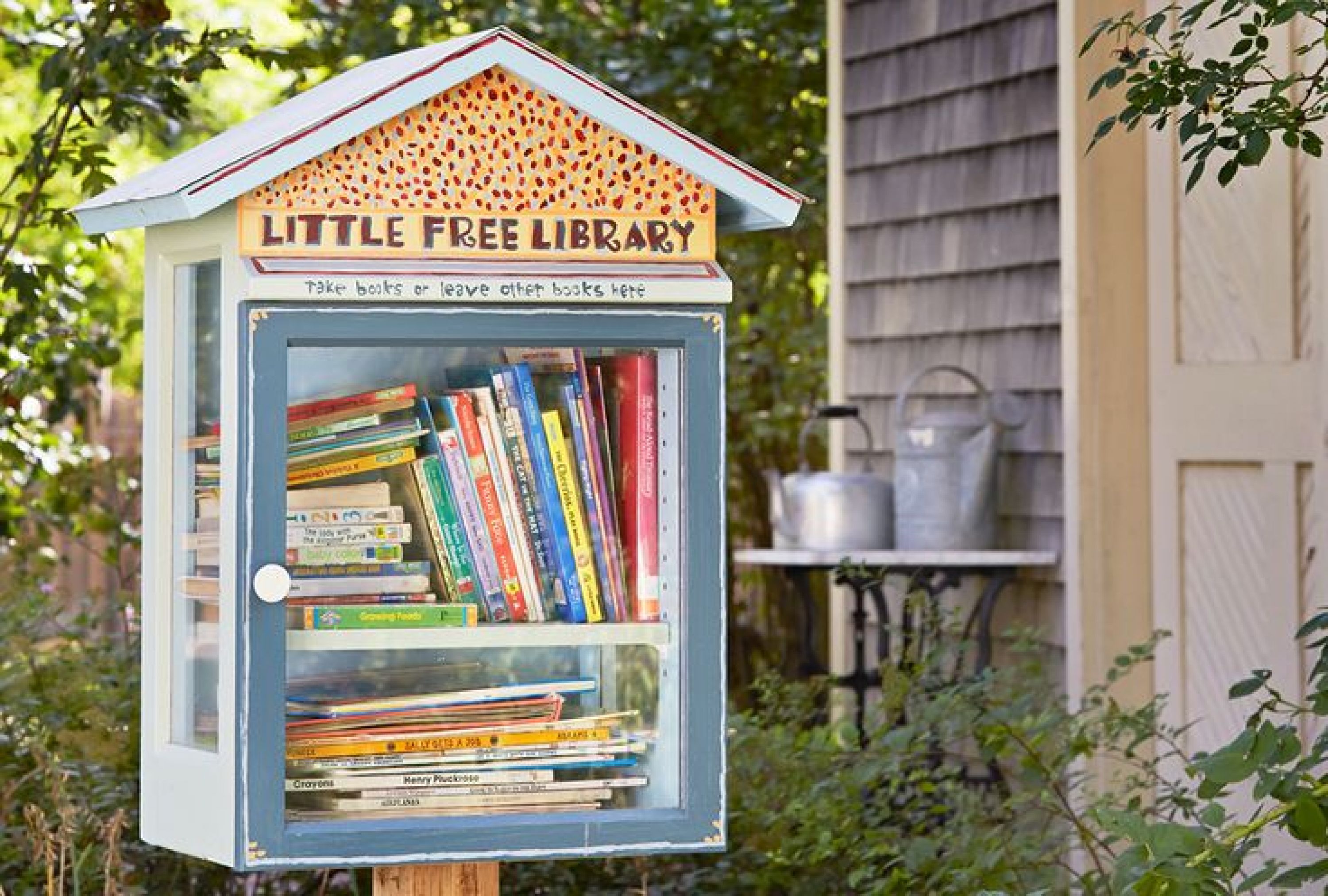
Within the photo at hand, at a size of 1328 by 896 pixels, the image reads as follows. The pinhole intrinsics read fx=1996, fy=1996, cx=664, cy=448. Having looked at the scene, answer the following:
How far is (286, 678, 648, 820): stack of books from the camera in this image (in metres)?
2.57

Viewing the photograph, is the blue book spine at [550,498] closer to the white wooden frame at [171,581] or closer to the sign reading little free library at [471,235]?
the sign reading little free library at [471,235]

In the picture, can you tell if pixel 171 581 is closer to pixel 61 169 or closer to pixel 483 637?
pixel 483 637

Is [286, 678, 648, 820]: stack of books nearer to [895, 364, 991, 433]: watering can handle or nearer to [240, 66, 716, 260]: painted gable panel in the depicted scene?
[240, 66, 716, 260]: painted gable panel

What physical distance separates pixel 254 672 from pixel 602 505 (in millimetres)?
515

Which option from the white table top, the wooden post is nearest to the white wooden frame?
the wooden post

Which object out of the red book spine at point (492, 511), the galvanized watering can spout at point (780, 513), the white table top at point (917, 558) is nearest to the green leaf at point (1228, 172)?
the red book spine at point (492, 511)

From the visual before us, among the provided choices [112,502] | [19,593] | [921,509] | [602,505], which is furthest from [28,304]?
[921,509]

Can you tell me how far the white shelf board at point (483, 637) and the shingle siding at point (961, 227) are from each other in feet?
8.44

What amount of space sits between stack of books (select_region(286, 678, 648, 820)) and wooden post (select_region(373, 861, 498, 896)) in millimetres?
89

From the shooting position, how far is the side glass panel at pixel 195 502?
2633 mm

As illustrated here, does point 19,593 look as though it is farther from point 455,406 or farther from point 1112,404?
point 1112,404

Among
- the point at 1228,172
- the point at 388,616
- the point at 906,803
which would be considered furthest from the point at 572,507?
the point at 906,803

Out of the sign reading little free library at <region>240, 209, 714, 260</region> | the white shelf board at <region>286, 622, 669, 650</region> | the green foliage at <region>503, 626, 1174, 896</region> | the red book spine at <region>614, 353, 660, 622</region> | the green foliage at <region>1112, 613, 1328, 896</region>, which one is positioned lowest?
the green foliage at <region>503, 626, 1174, 896</region>

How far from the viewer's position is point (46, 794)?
3912 mm
